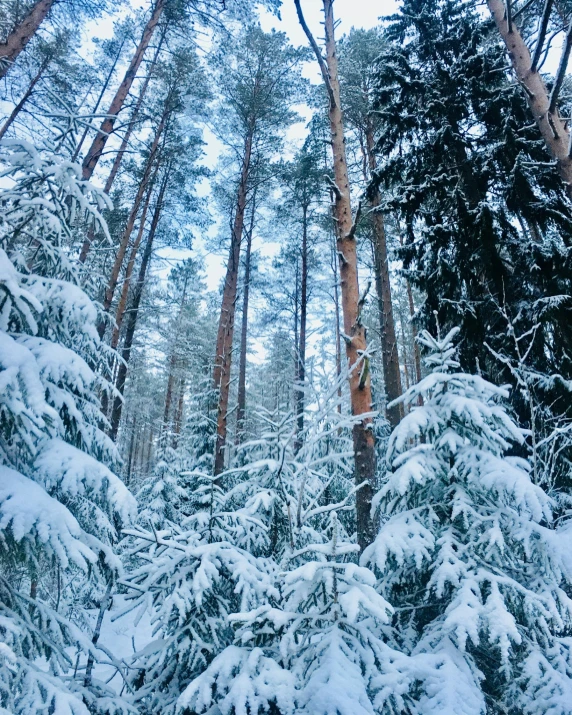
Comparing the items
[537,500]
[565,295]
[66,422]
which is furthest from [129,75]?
[537,500]

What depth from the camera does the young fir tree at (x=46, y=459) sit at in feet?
7.50

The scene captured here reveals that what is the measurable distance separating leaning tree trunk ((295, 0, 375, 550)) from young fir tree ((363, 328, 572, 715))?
0.92 meters

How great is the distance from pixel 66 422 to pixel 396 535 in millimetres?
2724

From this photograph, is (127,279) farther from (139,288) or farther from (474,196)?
(474,196)

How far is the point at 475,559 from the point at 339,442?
372cm

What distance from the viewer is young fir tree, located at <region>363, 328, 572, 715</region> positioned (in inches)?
93.6

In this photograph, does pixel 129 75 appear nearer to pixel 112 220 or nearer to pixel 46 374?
pixel 112 220

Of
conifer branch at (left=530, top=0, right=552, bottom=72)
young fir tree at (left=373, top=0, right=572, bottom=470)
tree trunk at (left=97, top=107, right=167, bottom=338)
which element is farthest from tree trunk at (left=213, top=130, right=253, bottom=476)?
conifer branch at (left=530, top=0, right=552, bottom=72)

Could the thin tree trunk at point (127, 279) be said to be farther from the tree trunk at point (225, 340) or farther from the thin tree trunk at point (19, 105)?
the thin tree trunk at point (19, 105)

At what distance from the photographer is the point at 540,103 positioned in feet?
16.9

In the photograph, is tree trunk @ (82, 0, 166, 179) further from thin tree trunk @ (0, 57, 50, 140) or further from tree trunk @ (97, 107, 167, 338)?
tree trunk @ (97, 107, 167, 338)

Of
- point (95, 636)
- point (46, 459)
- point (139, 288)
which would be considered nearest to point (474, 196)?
point (46, 459)

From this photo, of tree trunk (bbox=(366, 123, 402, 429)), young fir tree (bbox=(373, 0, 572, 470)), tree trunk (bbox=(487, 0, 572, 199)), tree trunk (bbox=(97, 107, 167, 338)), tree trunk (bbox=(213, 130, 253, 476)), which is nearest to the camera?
tree trunk (bbox=(487, 0, 572, 199))

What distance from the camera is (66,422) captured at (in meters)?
3.27
